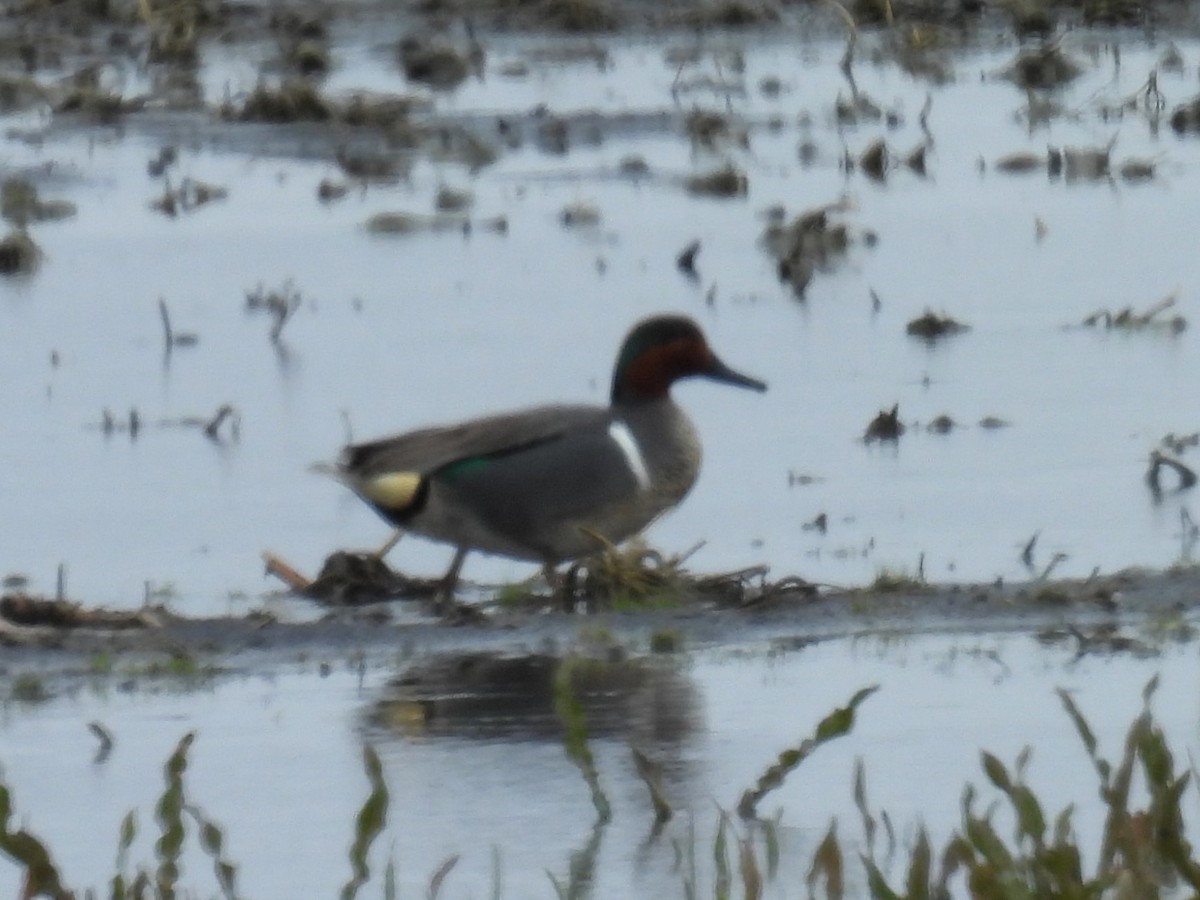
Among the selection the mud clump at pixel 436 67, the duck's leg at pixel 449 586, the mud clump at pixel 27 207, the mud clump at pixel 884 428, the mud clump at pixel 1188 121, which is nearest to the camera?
the duck's leg at pixel 449 586

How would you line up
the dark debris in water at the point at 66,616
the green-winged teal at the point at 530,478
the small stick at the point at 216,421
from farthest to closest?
the small stick at the point at 216,421 → the green-winged teal at the point at 530,478 → the dark debris in water at the point at 66,616

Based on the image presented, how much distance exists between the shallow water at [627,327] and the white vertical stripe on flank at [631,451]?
0.41 meters

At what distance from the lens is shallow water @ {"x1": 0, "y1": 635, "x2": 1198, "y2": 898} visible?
5.55m

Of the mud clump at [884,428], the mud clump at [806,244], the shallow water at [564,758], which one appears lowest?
the shallow water at [564,758]

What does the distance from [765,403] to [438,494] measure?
2.70 metres

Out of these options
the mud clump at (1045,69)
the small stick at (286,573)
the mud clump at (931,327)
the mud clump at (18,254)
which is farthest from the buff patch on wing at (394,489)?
the mud clump at (1045,69)

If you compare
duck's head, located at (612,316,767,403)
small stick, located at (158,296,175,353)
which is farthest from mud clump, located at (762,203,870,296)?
duck's head, located at (612,316,767,403)

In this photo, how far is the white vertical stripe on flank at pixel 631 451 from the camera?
808cm

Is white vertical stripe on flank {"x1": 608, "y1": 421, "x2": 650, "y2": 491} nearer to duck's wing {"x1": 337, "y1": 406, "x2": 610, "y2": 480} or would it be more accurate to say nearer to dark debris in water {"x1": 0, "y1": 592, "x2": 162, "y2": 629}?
duck's wing {"x1": 337, "y1": 406, "x2": 610, "y2": 480}

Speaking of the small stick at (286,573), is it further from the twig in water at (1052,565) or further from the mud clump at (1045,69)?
the mud clump at (1045,69)

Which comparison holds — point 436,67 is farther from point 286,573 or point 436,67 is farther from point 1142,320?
point 286,573

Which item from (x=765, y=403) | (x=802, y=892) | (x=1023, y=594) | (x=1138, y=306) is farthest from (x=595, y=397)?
(x=802, y=892)

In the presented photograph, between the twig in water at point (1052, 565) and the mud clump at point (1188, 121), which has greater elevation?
the mud clump at point (1188, 121)

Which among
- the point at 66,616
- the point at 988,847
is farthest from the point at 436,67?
the point at 988,847
